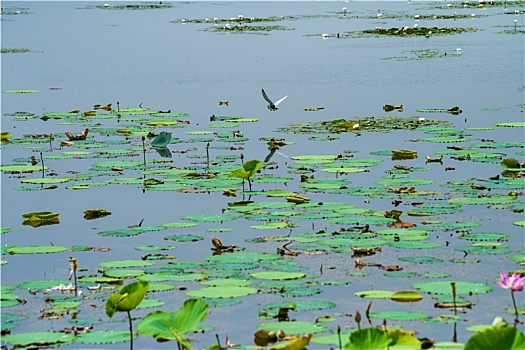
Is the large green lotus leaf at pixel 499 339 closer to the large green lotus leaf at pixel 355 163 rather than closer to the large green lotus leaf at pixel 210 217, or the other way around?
the large green lotus leaf at pixel 210 217

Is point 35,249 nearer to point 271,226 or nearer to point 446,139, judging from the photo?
point 271,226

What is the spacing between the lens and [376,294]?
3.97 m

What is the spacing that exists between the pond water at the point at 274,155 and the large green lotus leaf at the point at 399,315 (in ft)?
0.08

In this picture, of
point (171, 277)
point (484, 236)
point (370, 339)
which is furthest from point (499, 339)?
point (484, 236)

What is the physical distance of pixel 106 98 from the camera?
1077cm

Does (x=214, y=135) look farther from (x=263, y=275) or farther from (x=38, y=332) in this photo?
(x=38, y=332)

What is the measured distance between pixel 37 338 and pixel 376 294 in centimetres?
129

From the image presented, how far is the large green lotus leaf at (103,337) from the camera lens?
11.6ft

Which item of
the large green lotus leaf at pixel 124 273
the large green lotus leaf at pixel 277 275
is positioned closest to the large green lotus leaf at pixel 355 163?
the large green lotus leaf at pixel 277 275

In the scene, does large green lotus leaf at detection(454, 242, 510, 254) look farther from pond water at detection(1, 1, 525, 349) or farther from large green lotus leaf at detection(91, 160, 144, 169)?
large green lotus leaf at detection(91, 160, 144, 169)

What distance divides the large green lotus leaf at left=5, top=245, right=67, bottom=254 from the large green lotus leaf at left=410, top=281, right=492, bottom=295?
1.78 metres

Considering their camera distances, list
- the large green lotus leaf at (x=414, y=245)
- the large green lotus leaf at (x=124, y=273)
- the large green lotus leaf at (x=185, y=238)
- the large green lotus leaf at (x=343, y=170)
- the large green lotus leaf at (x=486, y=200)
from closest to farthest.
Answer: the large green lotus leaf at (x=124, y=273), the large green lotus leaf at (x=414, y=245), the large green lotus leaf at (x=185, y=238), the large green lotus leaf at (x=486, y=200), the large green lotus leaf at (x=343, y=170)

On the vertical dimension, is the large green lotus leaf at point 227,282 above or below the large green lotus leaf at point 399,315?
above

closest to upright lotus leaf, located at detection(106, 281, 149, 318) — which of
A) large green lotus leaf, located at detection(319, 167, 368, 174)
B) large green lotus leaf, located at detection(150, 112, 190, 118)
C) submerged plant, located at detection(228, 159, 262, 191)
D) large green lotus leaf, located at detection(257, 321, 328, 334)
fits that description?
large green lotus leaf, located at detection(257, 321, 328, 334)
